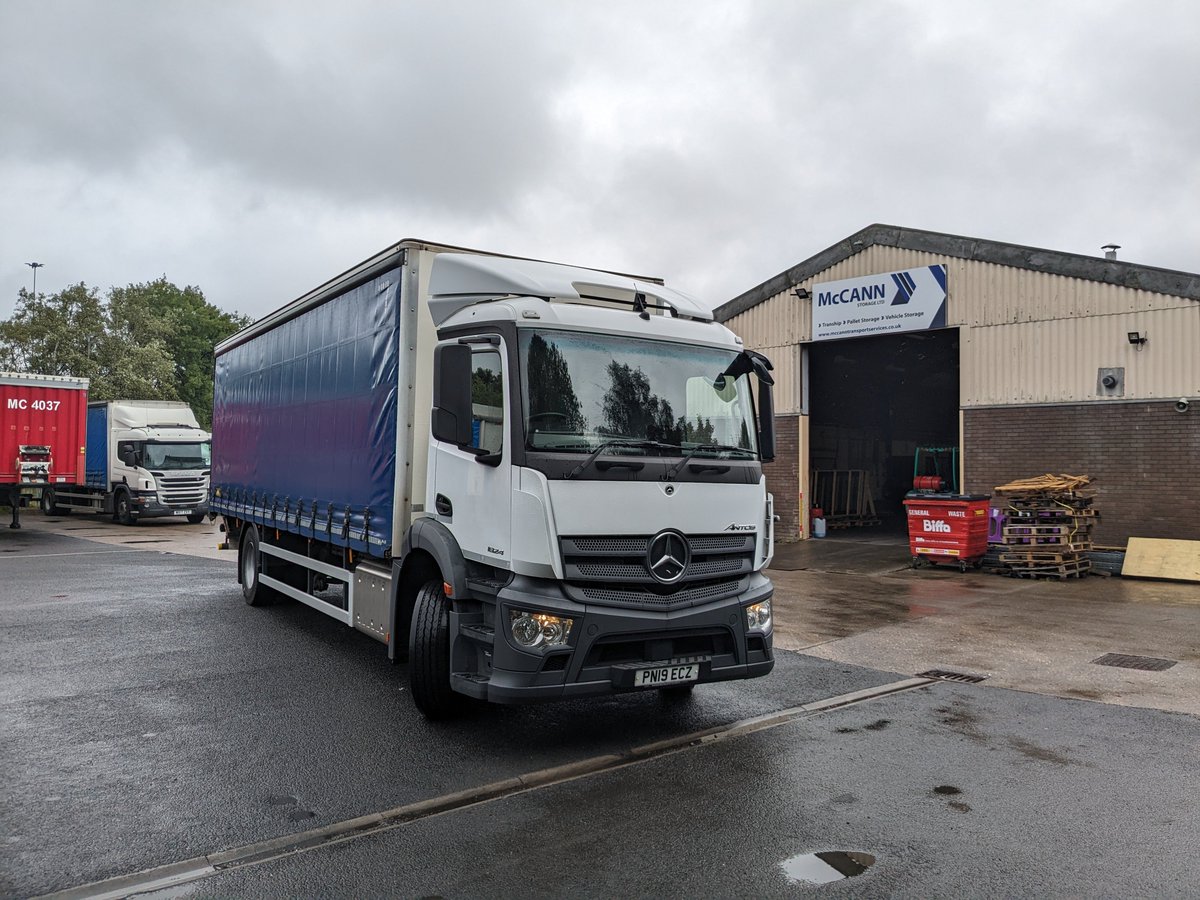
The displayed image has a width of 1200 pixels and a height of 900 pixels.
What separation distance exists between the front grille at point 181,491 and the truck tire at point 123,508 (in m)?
1.13

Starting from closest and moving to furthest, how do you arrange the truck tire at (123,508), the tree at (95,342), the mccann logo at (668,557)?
the mccann logo at (668,557) → the truck tire at (123,508) → the tree at (95,342)

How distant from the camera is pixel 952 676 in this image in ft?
25.9

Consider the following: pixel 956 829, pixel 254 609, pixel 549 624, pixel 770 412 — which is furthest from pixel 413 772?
pixel 254 609

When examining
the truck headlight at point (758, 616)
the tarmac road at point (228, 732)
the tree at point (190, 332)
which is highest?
the tree at point (190, 332)

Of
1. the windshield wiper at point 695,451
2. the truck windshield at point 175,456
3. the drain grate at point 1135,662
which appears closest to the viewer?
the windshield wiper at point 695,451

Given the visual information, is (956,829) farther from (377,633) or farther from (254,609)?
(254,609)

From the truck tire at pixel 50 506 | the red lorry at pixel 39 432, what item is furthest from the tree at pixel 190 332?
the red lorry at pixel 39 432

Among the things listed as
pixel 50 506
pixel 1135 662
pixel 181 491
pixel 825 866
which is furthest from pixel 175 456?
pixel 825 866

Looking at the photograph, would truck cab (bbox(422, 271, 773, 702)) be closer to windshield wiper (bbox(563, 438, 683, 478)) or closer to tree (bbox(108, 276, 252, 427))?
windshield wiper (bbox(563, 438, 683, 478))

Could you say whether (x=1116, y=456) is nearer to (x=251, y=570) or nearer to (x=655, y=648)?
(x=655, y=648)

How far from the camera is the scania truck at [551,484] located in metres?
5.25

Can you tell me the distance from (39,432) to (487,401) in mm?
20827

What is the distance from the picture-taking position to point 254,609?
11023 millimetres

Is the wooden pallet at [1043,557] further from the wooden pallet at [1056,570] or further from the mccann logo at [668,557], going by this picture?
the mccann logo at [668,557]
